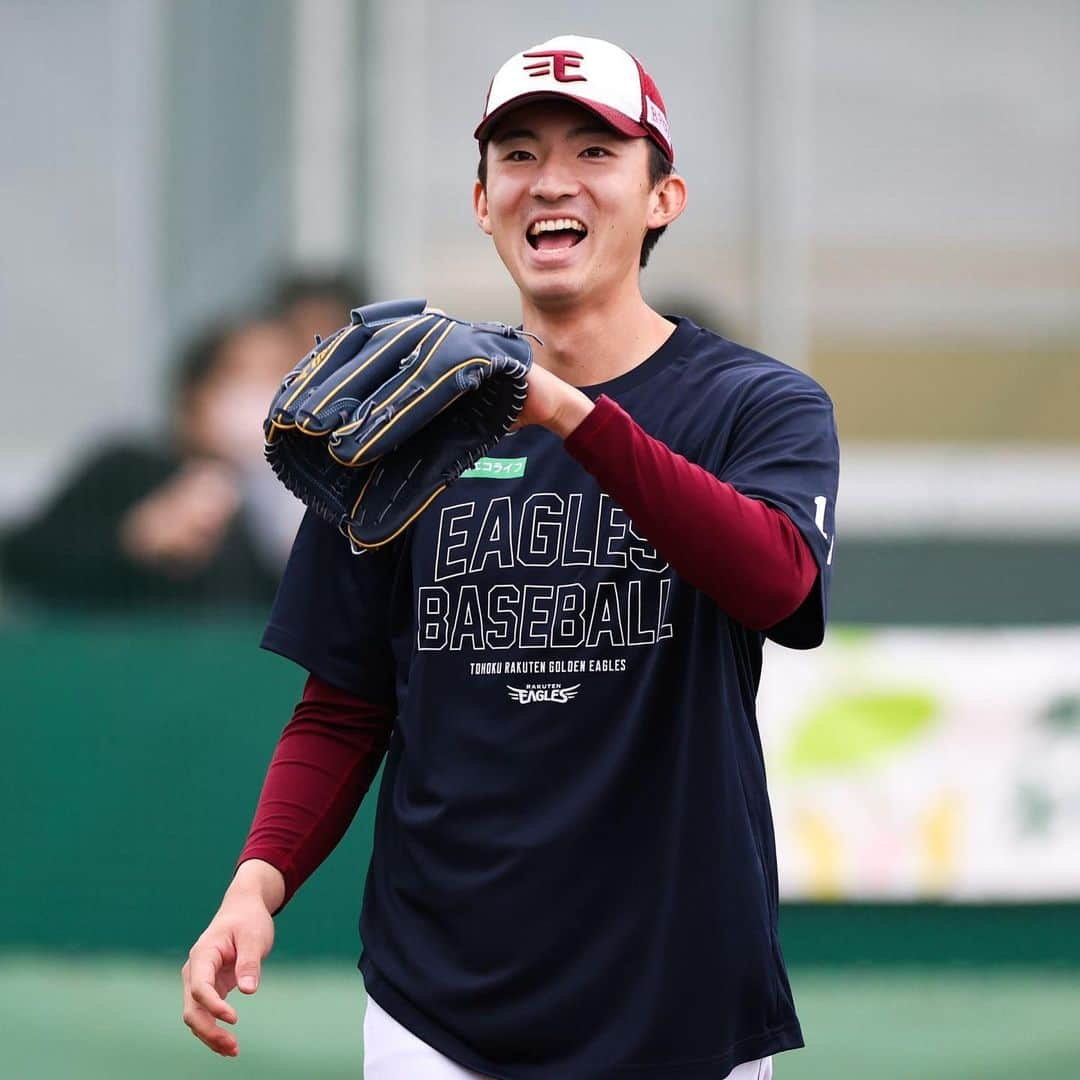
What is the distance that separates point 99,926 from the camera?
5.74m

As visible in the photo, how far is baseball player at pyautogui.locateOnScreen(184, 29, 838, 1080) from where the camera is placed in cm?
235

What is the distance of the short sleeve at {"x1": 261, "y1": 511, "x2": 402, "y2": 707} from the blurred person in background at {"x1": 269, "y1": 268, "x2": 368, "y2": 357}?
3450 mm

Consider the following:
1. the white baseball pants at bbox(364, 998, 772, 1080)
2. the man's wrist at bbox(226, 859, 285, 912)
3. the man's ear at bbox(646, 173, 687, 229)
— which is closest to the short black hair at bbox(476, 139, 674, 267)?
the man's ear at bbox(646, 173, 687, 229)

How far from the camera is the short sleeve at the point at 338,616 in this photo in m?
2.60

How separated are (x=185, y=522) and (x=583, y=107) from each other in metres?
3.84

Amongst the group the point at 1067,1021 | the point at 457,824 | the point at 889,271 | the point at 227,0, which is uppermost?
the point at 227,0

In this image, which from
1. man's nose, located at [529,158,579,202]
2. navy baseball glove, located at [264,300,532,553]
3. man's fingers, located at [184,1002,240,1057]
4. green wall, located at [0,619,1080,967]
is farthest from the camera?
green wall, located at [0,619,1080,967]

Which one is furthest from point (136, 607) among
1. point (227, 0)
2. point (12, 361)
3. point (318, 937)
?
point (227, 0)

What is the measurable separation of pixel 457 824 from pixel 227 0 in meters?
6.07

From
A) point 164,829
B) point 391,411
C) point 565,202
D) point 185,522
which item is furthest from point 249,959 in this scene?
point 185,522

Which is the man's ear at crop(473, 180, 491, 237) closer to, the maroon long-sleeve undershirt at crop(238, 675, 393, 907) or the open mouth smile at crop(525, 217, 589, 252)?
the open mouth smile at crop(525, 217, 589, 252)

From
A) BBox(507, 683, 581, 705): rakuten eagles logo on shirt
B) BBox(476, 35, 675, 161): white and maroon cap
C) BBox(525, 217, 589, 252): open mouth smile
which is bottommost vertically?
BBox(507, 683, 581, 705): rakuten eagles logo on shirt

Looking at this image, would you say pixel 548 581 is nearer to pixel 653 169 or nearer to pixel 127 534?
pixel 653 169

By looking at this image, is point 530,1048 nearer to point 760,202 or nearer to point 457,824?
point 457,824
